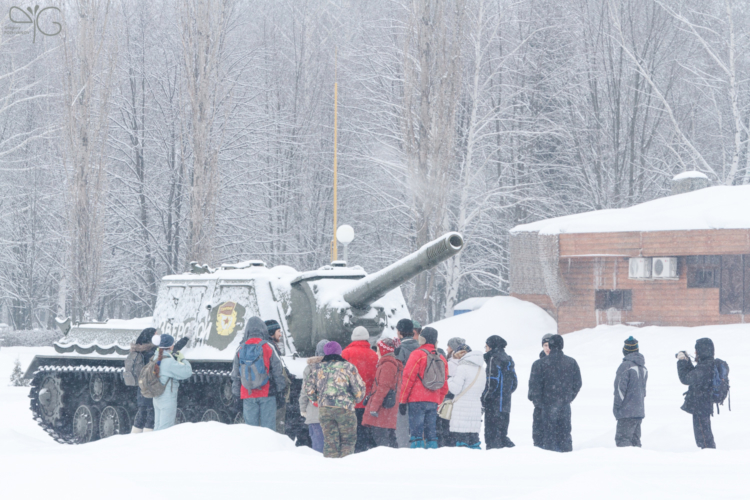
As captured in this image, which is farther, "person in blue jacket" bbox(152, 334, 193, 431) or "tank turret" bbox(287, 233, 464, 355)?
"tank turret" bbox(287, 233, 464, 355)

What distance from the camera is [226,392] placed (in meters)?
10.2

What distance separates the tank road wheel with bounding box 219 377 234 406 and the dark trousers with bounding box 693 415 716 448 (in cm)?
510

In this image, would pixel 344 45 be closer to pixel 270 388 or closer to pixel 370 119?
pixel 370 119

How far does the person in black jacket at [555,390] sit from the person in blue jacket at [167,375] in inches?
146

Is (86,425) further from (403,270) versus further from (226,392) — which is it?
(403,270)

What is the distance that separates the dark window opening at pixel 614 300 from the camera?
19266mm

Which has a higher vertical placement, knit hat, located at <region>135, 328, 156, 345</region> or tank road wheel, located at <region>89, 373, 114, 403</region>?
knit hat, located at <region>135, 328, 156, 345</region>

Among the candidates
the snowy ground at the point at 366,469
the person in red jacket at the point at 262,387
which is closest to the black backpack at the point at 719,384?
the snowy ground at the point at 366,469

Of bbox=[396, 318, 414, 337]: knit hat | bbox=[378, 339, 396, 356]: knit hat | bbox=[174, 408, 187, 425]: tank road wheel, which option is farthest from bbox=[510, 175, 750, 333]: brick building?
bbox=[378, 339, 396, 356]: knit hat

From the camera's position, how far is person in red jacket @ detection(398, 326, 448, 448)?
7.78 m

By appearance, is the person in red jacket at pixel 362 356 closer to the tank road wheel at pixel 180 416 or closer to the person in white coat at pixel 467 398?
the person in white coat at pixel 467 398

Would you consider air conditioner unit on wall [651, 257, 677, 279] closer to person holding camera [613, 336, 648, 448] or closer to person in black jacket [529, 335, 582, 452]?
person holding camera [613, 336, 648, 448]

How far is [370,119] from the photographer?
101ft

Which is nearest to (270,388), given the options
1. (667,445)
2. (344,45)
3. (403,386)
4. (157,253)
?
(403,386)
